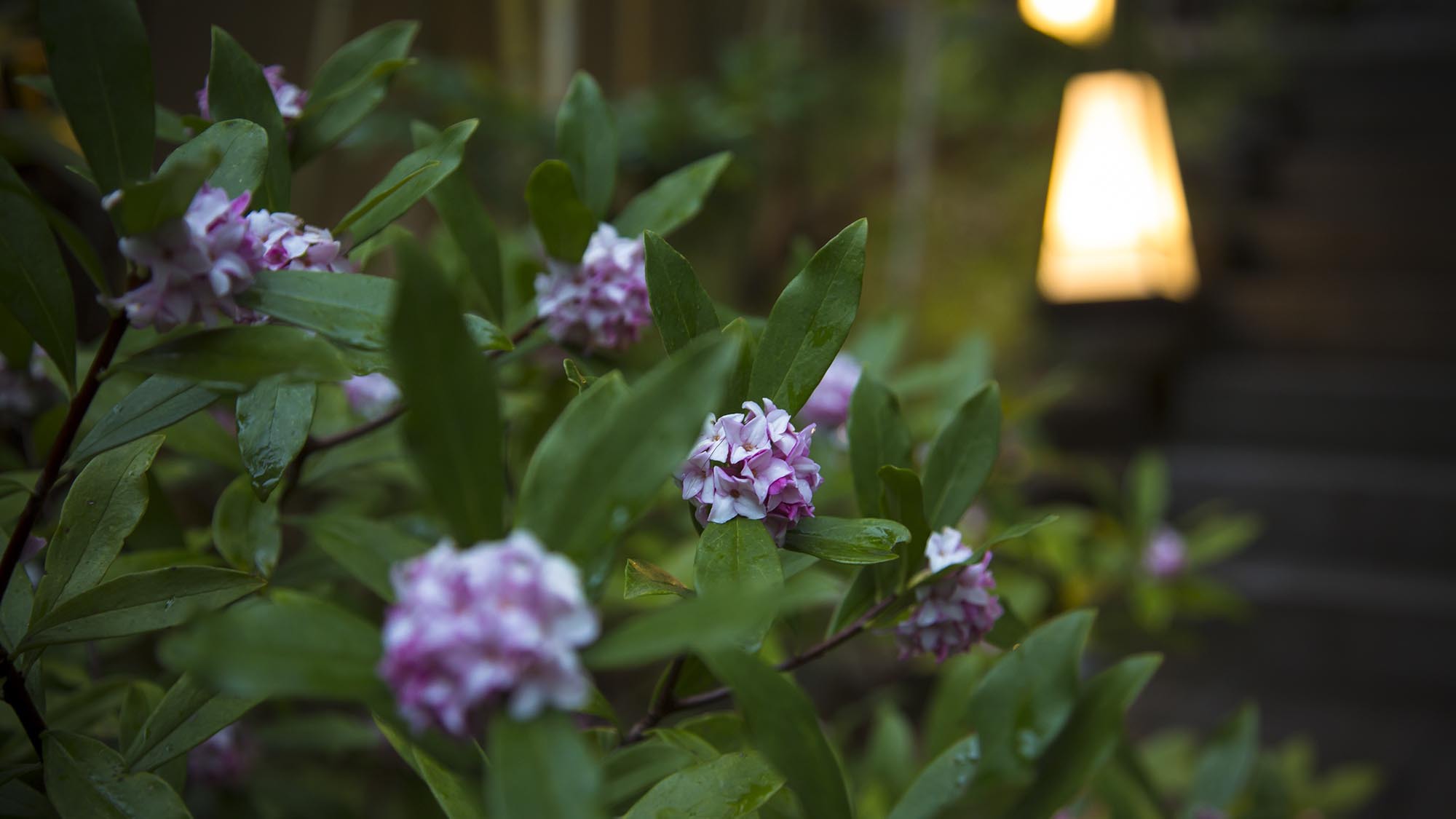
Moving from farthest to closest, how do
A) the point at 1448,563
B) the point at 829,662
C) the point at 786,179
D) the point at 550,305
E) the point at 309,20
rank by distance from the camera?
1. the point at 786,179
2. the point at 1448,563
3. the point at 829,662
4. the point at 309,20
5. the point at 550,305

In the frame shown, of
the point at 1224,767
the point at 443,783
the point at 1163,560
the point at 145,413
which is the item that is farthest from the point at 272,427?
the point at 1163,560

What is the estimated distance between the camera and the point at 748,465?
14.1 inches

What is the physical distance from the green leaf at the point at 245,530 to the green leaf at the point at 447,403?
0.84ft

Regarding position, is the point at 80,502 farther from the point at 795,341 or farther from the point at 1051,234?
the point at 1051,234

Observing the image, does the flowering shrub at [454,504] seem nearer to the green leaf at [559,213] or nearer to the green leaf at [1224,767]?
the green leaf at [559,213]

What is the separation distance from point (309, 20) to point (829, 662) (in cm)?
114

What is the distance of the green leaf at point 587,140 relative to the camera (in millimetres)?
514

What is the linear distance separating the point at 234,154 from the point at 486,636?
23 cm

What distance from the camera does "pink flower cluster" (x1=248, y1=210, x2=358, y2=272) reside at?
1.16 feet

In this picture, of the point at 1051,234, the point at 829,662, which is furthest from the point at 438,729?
the point at 1051,234

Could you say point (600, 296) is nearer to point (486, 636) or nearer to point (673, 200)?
point (673, 200)

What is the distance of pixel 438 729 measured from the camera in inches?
10.6

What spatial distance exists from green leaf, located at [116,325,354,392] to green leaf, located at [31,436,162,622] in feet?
0.35

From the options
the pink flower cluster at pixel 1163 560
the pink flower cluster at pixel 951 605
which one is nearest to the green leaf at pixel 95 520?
the pink flower cluster at pixel 951 605
